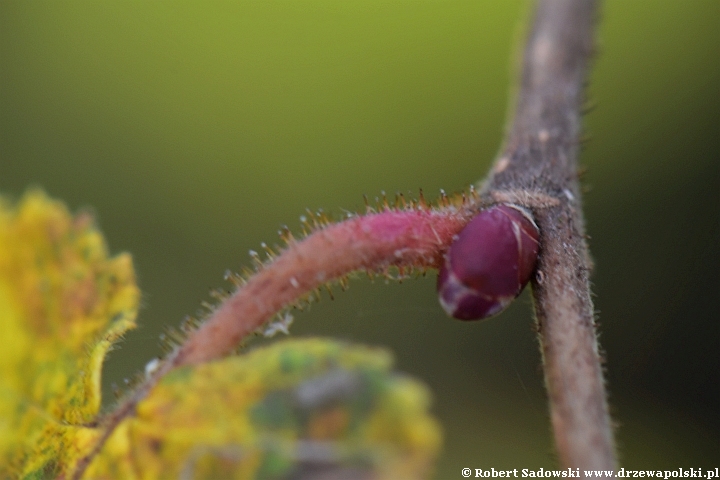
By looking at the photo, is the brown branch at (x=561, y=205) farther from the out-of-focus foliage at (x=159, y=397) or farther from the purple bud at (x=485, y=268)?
the out-of-focus foliage at (x=159, y=397)

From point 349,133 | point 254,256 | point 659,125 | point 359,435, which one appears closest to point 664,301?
point 659,125

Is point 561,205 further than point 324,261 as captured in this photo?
Yes

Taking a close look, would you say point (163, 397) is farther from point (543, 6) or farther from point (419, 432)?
point (543, 6)

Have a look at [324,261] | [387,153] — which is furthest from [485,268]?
[387,153]

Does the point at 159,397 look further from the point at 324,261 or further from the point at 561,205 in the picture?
the point at 561,205

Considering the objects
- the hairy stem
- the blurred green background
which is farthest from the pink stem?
the blurred green background

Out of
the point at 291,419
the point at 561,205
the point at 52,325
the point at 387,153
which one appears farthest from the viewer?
the point at 387,153

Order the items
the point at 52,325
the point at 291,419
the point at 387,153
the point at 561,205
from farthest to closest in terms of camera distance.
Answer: the point at 387,153, the point at 561,205, the point at 52,325, the point at 291,419

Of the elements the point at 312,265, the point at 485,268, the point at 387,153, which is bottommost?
the point at 312,265
